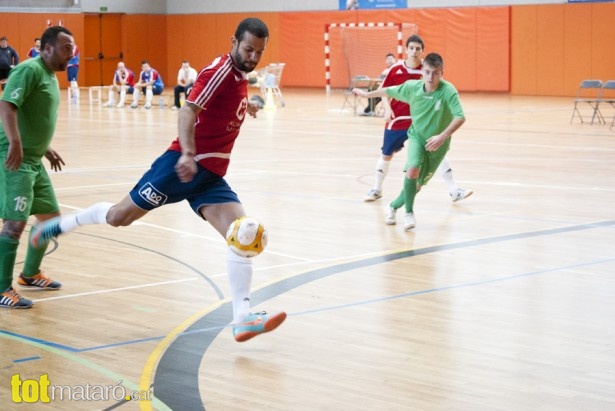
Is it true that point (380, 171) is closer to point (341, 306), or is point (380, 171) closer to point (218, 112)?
point (341, 306)

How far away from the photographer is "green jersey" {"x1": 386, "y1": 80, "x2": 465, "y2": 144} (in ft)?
34.1

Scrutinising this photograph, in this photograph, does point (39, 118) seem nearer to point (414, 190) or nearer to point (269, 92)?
point (414, 190)

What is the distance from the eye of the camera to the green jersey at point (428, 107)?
10.4m

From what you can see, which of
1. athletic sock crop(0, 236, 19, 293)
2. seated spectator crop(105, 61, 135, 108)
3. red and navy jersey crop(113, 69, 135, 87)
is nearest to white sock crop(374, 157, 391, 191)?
athletic sock crop(0, 236, 19, 293)

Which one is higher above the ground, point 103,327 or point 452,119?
point 452,119

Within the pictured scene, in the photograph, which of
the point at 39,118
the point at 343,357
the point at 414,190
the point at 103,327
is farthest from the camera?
the point at 414,190

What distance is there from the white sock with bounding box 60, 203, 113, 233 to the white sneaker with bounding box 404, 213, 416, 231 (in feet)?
14.2

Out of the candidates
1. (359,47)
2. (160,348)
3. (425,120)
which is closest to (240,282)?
(160,348)

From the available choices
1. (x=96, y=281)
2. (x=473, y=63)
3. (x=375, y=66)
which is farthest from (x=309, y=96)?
(x=96, y=281)

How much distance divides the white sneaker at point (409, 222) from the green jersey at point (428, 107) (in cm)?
81

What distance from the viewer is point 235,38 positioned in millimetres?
6117

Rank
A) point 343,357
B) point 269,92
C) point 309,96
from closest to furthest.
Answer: point 343,357, point 269,92, point 309,96

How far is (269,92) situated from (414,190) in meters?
20.6

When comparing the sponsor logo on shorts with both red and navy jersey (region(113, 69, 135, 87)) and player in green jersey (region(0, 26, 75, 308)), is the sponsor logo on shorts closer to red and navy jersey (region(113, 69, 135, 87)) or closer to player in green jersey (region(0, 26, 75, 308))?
player in green jersey (region(0, 26, 75, 308))
